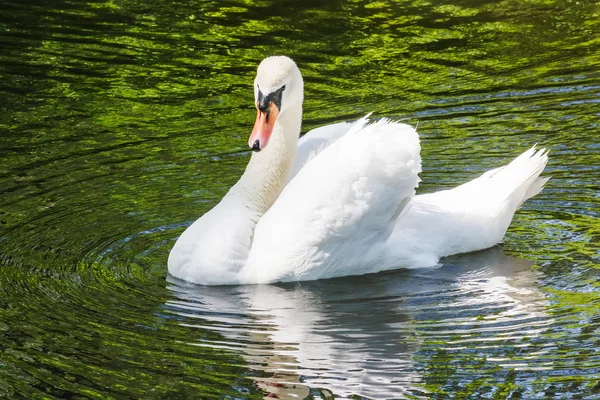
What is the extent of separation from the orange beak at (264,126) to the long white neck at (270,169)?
0.34 metres

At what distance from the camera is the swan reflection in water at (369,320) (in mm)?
→ 7156

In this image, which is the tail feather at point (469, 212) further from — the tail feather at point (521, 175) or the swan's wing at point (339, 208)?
the swan's wing at point (339, 208)

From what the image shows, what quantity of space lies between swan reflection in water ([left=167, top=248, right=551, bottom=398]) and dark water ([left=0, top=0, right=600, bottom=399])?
0.02 m

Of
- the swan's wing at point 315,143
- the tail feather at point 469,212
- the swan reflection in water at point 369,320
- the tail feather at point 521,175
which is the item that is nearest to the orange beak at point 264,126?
the swan's wing at point 315,143

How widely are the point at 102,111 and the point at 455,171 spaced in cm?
422

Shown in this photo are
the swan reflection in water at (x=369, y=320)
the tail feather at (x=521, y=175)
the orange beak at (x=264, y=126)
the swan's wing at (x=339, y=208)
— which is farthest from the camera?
the tail feather at (x=521, y=175)

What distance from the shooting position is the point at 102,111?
13.2 metres

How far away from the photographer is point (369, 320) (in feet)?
26.5

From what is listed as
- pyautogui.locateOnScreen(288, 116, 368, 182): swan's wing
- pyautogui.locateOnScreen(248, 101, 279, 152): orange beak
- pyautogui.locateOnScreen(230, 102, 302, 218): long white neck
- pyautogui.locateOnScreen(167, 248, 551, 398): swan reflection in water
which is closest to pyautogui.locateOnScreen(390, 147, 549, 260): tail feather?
pyautogui.locateOnScreen(167, 248, 551, 398): swan reflection in water

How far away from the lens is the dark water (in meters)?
7.25

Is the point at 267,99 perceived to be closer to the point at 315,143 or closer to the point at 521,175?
the point at 315,143

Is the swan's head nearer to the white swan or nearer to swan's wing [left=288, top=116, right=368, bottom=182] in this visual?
the white swan

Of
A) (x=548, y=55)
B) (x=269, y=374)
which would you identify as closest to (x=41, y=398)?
(x=269, y=374)

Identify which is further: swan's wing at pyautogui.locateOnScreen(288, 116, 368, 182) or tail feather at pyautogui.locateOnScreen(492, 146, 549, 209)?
swan's wing at pyautogui.locateOnScreen(288, 116, 368, 182)
